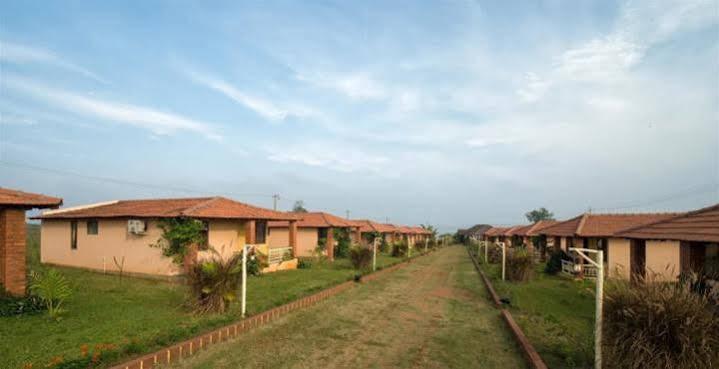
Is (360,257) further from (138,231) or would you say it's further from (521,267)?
(138,231)

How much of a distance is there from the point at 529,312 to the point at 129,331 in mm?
9242

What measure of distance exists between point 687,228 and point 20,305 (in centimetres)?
1522

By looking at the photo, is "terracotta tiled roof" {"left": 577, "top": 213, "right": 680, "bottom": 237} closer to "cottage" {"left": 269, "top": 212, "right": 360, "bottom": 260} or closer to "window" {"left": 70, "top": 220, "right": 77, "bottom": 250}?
"cottage" {"left": 269, "top": 212, "right": 360, "bottom": 260}

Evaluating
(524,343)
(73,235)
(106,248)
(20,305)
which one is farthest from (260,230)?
(524,343)

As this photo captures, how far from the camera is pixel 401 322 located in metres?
9.77

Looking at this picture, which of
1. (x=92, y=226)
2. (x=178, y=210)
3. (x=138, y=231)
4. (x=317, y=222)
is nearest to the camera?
(x=138, y=231)

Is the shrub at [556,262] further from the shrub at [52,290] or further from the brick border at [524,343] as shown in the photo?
the shrub at [52,290]

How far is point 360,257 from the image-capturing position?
828 inches

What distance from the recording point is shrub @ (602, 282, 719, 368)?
5.12 meters

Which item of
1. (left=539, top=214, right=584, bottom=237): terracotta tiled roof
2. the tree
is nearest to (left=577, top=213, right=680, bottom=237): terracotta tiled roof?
(left=539, top=214, right=584, bottom=237): terracotta tiled roof

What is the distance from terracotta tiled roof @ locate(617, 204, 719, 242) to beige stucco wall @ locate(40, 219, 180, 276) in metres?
15.0

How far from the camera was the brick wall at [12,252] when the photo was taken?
383 inches

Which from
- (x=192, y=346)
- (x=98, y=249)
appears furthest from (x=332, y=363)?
(x=98, y=249)

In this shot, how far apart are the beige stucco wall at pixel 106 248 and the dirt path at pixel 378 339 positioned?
749 centimetres
